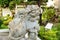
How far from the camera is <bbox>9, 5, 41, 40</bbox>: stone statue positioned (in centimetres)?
288

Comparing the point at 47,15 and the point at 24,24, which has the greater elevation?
the point at 24,24

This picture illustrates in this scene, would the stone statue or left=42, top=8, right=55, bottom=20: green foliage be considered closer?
the stone statue

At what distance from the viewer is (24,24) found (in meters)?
2.91

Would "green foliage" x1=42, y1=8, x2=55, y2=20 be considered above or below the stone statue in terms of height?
below

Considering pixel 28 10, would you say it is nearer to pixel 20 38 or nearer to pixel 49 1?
pixel 20 38

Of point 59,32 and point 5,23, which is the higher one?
point 59,32

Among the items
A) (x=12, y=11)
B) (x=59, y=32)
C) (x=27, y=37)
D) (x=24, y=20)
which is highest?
(x=24, y=20)

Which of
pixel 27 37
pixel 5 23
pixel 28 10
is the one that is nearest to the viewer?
pixel 28 10

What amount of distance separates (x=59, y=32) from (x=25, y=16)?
87.2 inches

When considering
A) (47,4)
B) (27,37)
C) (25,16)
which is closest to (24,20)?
(25,16)

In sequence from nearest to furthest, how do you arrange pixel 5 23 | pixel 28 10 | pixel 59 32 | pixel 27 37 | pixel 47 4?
pixel 28 10
pixel 27 37
pixel 59 32
pixel 5 23
pixel 47 4

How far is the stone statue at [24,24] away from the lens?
288cm

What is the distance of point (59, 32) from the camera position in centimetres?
500

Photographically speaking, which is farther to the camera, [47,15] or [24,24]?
[47,15]
